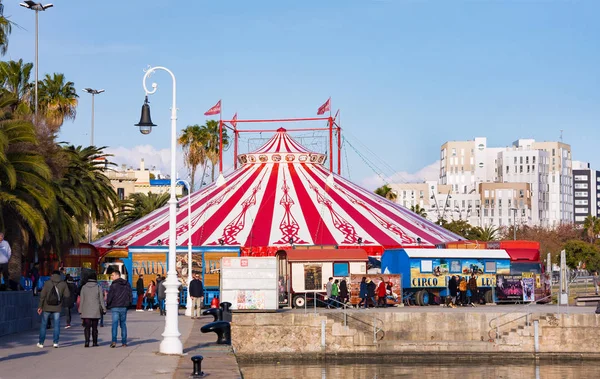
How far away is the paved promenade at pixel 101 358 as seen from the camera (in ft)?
51.5

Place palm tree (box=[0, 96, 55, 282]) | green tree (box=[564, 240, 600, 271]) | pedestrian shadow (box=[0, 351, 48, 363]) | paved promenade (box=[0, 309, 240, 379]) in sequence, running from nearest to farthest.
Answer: paved promenade (box=[0, 309, 240, 379]) < pedestrian shadow (box=[0, 351, 48, 363]) < palm tree (box=[0, 96, 55, 282]) < green tree (box=[564, 240, 600, 271])

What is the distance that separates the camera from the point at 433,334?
104 feet

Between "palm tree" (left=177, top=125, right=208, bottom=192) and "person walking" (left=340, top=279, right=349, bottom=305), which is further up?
"palm tree" (left=177, top=125, right=208, bottom=192)

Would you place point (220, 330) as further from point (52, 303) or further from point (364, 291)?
point (364, 291)

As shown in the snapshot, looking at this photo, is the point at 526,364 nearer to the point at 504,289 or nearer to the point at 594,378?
the point at 594,378

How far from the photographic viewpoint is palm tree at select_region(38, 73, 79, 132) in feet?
162

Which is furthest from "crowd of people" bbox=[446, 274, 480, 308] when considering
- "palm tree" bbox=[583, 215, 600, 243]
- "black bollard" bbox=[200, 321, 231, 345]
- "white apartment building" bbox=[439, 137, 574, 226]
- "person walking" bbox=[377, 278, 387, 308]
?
"white apartment building" bbox=[439, 137, 574, 226]

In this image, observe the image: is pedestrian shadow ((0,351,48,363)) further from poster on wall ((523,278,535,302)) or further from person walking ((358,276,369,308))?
poster on wall ((523,278,535,302))

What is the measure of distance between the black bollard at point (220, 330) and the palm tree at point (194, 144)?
54.1 meters

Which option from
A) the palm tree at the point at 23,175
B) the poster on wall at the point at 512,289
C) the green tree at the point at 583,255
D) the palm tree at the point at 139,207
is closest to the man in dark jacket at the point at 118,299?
the palm tree at the point at 23,175

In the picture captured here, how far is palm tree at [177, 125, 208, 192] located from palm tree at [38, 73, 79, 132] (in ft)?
80.9

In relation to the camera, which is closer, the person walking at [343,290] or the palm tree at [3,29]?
the palm tree at [3,29]

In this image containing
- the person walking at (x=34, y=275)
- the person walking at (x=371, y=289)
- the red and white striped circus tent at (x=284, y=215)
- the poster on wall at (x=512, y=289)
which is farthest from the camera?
the red and white striped circus tent at (x=284, y=215)

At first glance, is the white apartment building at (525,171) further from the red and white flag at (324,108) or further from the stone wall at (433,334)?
the stone wall at (433,334)
